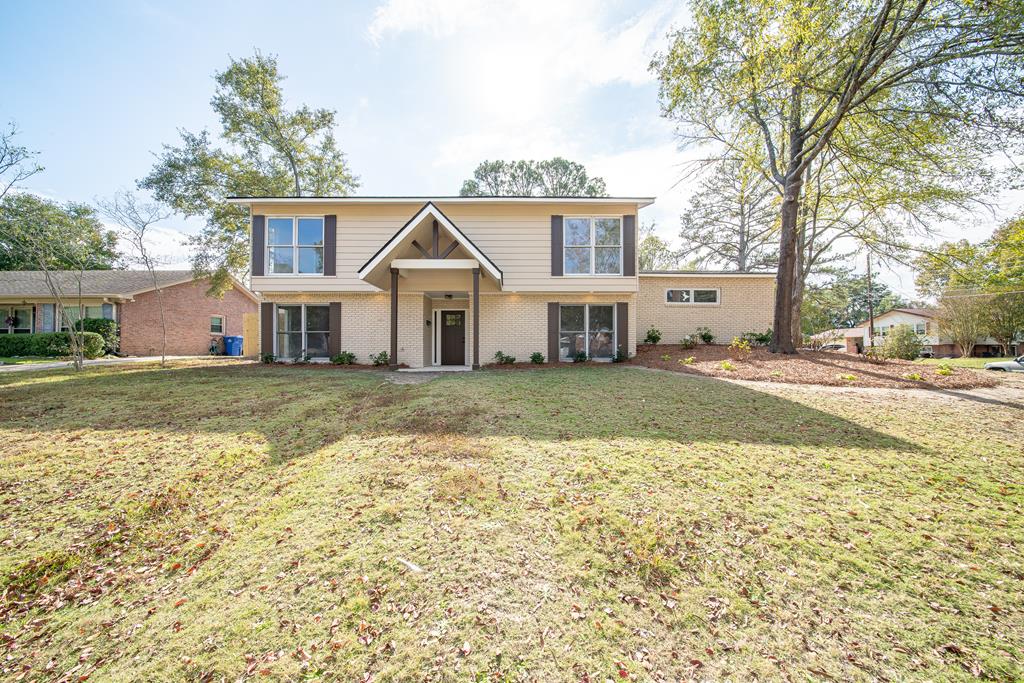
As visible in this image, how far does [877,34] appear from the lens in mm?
9102

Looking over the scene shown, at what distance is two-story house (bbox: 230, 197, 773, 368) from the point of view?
13.0 metres

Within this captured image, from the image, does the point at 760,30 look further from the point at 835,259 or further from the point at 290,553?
the point at 835,259

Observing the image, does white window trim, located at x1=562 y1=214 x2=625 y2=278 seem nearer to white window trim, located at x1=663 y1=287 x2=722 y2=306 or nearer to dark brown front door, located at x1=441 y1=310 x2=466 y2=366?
dark brown front door, located at x1=441 y1=310 x2=466 y2=366

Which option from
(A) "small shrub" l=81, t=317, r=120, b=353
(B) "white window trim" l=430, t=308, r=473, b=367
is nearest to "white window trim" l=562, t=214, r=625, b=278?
(B) "white window trim" l=430, t=308, r=473, b=367

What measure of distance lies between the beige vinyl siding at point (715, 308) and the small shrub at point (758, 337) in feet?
0.79

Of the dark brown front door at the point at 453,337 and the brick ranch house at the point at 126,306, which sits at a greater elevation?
the brick ranch house at the point at 126,306

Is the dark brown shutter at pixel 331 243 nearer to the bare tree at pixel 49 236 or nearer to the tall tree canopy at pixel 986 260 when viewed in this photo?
the bare tree at pixel 49 236

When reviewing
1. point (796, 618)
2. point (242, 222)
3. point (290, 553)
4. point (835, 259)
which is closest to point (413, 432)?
point (290, 553)

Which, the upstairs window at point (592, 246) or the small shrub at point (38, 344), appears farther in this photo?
the small shrub at point (38, 344)

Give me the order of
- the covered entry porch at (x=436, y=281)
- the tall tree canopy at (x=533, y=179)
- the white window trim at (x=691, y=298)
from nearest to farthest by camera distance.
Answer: the covered entry porch at (x=436, y=281)
the white window trim at (x=691, y=298)
the tall tree canopy at (x=533, y=179)

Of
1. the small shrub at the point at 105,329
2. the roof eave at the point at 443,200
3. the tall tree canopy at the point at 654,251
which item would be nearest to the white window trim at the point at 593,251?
the roof eave at the point at 443,200

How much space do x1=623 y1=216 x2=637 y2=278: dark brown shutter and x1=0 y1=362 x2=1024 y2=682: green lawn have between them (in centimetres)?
811

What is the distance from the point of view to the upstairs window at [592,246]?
13.2 metres

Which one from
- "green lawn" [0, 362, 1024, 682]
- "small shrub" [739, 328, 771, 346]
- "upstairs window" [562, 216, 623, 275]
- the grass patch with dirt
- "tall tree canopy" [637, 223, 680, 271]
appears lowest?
"green lawn" [0, 362, 1024, 682]
